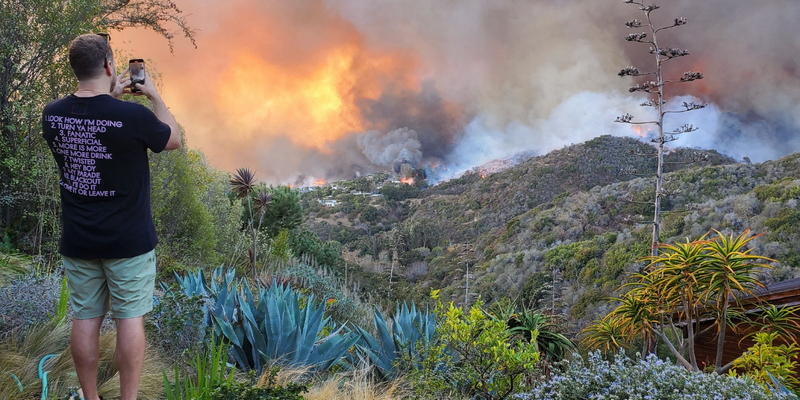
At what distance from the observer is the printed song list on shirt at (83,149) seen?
1792mm

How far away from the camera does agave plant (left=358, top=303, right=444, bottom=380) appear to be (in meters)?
3.54

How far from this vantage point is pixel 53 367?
96.1 inches

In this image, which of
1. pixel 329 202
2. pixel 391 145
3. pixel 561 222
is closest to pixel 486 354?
pixel 561 222

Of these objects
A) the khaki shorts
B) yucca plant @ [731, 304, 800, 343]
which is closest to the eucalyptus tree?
yucca plant @ [731, 304, 800, 343]

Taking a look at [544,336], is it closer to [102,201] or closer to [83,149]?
[102,201]

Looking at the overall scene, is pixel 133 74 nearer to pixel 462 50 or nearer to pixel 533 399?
pixel 533 399

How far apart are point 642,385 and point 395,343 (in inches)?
79.9

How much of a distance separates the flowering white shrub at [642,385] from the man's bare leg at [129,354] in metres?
1.90

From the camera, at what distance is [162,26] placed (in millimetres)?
7312

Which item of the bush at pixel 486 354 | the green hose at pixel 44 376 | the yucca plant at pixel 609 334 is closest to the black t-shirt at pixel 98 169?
the green hose at pixel 44 376

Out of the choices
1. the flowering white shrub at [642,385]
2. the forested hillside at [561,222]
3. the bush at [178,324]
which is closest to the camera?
the flowering white shrub at [642,385]

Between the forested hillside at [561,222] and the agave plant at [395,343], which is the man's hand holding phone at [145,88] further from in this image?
the forested hillside at [561,222]

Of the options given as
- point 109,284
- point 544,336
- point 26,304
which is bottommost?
point 544,336

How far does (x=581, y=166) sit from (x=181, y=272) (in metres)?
33.3
